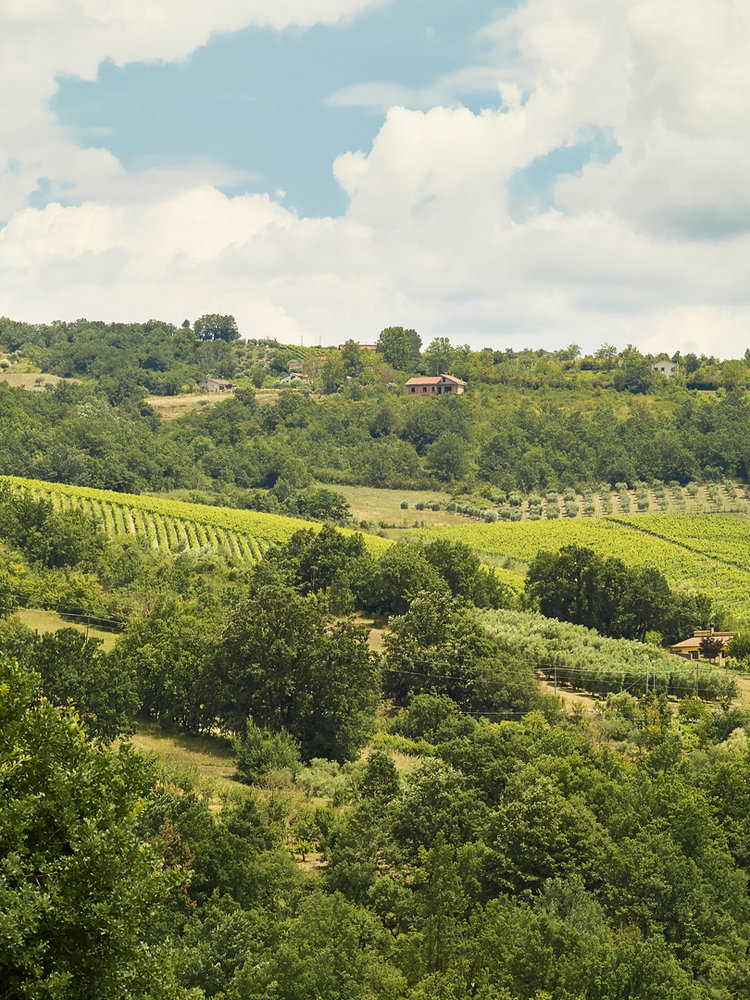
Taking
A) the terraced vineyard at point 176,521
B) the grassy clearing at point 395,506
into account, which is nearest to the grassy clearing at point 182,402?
the grassy clearing at point 395,506

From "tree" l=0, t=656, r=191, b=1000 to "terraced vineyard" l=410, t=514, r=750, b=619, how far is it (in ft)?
281

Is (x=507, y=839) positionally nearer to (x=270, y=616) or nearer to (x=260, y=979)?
(x=260, y=979)

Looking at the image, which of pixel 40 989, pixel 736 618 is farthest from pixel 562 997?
pixel 736 618

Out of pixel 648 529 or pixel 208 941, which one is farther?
pixel 648 529

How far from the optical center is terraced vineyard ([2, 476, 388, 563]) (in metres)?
108

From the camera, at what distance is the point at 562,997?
32.8 meters

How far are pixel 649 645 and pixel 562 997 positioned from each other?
166 ft

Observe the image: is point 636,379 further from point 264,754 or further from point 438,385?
point 264,754

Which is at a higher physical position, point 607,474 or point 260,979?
point 607,474

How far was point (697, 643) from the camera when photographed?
8519 cm

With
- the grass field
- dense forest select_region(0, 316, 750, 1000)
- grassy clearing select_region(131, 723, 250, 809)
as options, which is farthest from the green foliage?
the grass field

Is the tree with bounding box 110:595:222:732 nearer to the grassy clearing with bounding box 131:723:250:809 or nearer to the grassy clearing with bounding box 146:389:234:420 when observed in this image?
the grassy clearing with bounding box 131:723:250:809

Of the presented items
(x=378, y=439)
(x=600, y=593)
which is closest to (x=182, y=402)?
(x=378, y=439)

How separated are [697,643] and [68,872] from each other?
72.1 metres
